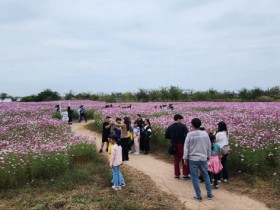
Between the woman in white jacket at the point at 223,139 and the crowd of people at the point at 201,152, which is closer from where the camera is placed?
the crowd of people at the point at 201,152

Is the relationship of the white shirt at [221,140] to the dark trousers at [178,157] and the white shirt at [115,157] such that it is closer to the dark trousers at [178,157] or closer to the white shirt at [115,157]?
the dark trousers at [178,157]

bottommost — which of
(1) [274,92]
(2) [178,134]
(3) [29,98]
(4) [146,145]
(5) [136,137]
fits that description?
(4) [146,145]

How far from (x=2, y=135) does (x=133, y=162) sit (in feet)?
19.0

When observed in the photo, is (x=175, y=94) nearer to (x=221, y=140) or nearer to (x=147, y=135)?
(x=147, y=135)

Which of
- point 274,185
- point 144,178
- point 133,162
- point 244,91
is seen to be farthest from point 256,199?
point 244,91

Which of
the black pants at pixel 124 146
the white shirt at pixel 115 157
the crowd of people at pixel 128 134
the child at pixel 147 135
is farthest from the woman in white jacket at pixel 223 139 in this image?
the child at pixel 147 135

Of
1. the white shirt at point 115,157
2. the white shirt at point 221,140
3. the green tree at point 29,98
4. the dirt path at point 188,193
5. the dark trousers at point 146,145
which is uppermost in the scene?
the green tree at point 29,98

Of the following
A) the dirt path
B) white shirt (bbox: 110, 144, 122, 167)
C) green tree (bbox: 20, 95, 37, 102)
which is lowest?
the dirt path

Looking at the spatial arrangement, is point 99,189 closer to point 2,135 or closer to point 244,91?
point 2,135

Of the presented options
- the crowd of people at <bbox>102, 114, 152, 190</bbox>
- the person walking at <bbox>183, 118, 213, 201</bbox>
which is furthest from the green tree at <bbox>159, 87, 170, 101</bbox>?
the person walking at <bbox>183, 118, 213, 201</bbox>

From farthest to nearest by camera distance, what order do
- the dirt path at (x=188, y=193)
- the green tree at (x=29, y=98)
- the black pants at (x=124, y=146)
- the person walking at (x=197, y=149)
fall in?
the green tree at (x=29, y=98) → the black pants at (x=124, y=146) → the person walking at (x=197, y=149) → the dirt path at (x=188, y=193)

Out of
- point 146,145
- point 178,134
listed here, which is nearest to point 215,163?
point 178,134

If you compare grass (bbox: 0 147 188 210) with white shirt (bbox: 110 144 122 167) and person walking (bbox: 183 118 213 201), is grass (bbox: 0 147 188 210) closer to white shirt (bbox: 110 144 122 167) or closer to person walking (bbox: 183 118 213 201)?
white shirt (bbox: 110 144 122 167)

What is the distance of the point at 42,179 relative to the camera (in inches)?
330
